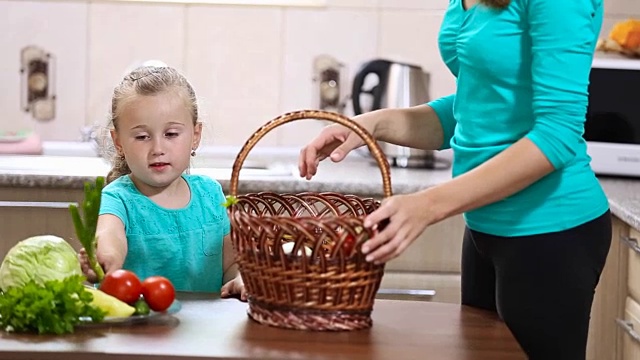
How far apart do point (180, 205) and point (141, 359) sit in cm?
69

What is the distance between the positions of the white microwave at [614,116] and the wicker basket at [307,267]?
1.62 m

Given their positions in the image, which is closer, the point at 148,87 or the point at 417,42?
the point at 148,87

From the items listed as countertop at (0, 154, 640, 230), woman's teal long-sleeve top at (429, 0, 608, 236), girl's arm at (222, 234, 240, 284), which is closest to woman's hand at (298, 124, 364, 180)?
woman's teal long-sleeve top at (429, 0, 608, 236)

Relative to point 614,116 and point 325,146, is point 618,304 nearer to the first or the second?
point 614,116

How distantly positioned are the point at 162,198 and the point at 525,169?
77 cm

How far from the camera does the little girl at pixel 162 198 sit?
192 centimetres

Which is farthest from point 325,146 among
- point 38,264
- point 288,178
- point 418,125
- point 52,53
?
point 52,53

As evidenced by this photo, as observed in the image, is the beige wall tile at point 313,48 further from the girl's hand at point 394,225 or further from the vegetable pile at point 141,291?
the girl's hand at point 394,225

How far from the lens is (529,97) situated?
63.6 inches

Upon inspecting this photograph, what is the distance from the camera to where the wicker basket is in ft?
4.72

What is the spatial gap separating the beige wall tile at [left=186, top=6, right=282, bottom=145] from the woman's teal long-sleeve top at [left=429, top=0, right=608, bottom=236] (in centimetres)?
165

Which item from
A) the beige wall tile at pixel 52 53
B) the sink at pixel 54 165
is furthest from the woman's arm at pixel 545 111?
the beige wall tile at pixel 52 53

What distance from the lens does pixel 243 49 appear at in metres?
3.36

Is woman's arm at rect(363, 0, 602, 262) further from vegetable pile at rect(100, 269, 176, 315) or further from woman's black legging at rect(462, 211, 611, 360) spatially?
vegetable pile at rect(100, 269, 176, 315)
